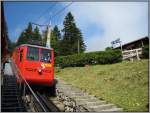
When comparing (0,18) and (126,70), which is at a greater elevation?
(0,18)

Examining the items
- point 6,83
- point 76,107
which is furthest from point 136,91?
point 6,83

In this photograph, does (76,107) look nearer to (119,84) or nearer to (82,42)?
(119,84)

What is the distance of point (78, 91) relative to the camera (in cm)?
2047

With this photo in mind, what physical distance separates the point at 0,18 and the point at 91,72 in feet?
47.7

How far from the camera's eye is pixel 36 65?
747 inches

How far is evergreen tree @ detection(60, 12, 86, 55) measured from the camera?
5763cm

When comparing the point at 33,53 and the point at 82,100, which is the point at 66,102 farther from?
the point at 33,53

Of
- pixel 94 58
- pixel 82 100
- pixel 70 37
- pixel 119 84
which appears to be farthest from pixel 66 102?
pixel 70 37

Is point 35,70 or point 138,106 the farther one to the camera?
point 35,70

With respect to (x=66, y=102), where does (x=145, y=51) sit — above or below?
above

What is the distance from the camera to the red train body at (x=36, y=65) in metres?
18.6

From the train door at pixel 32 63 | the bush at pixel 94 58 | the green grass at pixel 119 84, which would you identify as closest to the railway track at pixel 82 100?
the green grass at pixel 119 84

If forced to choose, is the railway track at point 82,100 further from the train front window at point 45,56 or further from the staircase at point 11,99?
the staircase at point 11,99

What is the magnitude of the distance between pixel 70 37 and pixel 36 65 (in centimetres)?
4243
